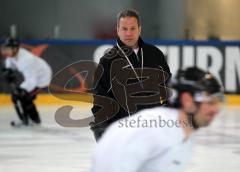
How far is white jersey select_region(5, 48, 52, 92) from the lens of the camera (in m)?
11.1

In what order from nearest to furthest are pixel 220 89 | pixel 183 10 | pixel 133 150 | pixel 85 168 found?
1. pixel 133 150
2. pixel 220 89
3. pixel 85 168
4. pixel 183 10

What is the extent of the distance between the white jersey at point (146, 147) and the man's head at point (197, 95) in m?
0.06

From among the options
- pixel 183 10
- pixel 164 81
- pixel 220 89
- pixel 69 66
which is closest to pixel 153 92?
pixel 164 81

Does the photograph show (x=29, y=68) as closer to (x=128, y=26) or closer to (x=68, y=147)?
(x=68, y=147)

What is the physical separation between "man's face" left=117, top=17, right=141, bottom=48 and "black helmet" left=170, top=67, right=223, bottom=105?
1892mm

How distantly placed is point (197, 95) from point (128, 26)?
2.02 m

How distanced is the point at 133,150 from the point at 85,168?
4828mm

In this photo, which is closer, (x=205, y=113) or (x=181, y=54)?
(x=205, y=113)

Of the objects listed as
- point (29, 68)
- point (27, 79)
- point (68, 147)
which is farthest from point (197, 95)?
point (27, 79)

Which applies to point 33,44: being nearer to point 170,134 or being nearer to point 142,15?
point 142,15

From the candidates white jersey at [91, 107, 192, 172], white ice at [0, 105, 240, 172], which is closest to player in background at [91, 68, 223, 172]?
white jersey at [91, 107, 192, 172]

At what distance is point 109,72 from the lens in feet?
14.9

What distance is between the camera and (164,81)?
15.9 feet

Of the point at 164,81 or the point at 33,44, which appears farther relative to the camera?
the point at 33,44
